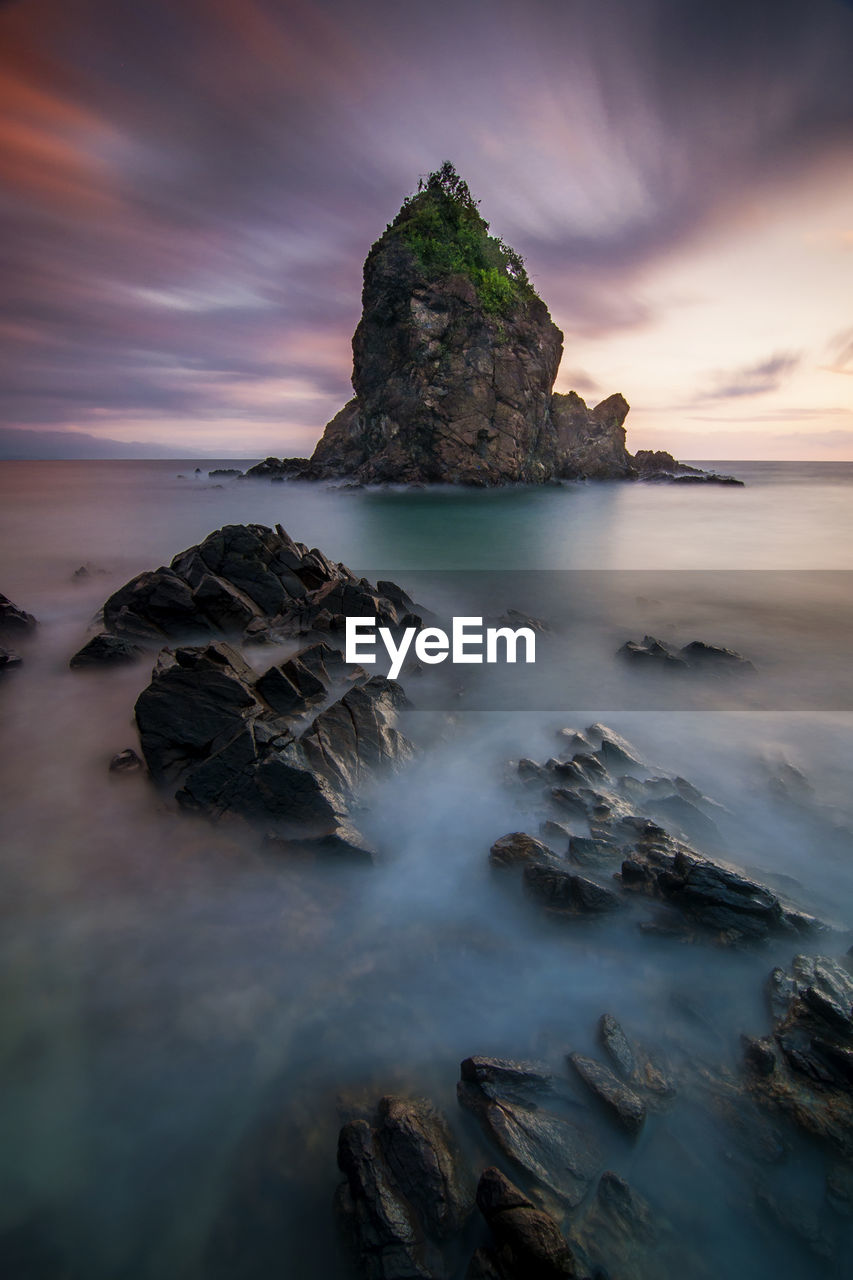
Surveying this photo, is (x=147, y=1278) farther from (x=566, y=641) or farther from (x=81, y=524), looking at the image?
(x=81, y=524)

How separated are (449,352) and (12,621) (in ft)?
120

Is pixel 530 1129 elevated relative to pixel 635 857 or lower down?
lower down

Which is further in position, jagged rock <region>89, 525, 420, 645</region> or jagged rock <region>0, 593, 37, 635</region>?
jagged rock <region>0, 593, 37, 635</region>

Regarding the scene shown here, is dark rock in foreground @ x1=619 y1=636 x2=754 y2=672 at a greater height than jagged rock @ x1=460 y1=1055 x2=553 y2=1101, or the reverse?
dark rock in foreground @ x1=619 y1=636 x2=754 y2=672

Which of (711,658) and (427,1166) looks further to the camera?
(711,658)

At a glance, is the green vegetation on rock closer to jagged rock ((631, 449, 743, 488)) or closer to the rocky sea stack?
the rocky sea stack

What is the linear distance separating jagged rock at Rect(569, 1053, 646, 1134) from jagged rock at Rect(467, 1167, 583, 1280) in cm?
67

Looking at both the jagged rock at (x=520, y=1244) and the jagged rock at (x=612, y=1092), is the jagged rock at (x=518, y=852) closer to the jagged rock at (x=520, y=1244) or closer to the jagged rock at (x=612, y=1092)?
the jagged rock at (x=612, y=1092)

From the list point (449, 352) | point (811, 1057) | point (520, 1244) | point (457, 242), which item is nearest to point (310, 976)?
point (520, 1244)

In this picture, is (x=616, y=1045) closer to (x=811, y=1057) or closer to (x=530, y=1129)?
(x=530, y=1129)

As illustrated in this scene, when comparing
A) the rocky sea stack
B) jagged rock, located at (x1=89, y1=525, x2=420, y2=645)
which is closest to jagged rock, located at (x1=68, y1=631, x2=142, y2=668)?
jagged rock, located at (x1=89, y1=525, x2=420, y2=645)

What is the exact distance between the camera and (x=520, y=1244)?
2428 millimetres

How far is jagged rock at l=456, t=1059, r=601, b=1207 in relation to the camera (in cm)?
278

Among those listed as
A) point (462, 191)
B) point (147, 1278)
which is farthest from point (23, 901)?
point (462, 191)
